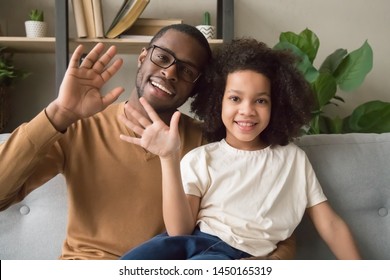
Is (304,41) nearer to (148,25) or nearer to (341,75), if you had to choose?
(341,75)

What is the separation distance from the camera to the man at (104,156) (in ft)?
3.09

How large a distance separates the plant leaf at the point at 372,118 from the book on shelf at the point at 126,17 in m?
1.03

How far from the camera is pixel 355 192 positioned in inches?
45.1

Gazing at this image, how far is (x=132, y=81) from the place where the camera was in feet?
6.59

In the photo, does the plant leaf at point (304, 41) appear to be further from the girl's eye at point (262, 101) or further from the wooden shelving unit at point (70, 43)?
the girl's eye at point (262, 101)

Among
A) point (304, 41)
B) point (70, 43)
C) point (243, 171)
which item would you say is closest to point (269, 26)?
point (304, 41)

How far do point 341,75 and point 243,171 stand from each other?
0.94 m

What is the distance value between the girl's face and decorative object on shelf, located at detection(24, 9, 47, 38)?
1101 millimetres

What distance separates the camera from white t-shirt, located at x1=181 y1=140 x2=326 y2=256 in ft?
3.16

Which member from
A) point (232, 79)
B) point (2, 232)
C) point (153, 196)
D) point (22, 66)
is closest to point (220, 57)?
point (232, 79)

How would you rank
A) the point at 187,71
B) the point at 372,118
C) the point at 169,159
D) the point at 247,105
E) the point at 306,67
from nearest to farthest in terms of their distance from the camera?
the point at 169,159 → the point at 247,105 → the point at 187,71 → the point at 306,67 → the point at 372,118

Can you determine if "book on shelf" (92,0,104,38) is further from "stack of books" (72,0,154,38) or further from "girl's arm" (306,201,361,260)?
"girl's arm" (306,201,361,260)

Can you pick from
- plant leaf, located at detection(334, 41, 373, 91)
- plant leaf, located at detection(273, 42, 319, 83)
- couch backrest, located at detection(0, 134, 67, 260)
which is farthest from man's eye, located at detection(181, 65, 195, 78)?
plant leaf, located at detection(334, 41, 373, 91)

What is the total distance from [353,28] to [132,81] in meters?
1.16
